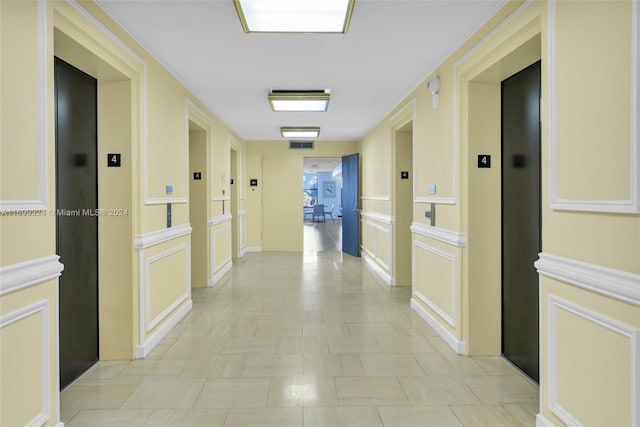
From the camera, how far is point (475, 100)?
3279mm

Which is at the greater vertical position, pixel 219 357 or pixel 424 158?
pixel 424 158

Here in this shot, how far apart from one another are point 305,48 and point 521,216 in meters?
2.20

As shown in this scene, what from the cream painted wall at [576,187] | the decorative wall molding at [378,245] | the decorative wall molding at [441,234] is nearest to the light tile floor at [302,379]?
the cream painted wall at [576,187]

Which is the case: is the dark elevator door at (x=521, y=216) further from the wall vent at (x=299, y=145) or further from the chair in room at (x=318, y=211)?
the chair in room at (x=318, y=211)

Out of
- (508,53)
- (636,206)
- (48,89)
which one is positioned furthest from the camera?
(508,53)

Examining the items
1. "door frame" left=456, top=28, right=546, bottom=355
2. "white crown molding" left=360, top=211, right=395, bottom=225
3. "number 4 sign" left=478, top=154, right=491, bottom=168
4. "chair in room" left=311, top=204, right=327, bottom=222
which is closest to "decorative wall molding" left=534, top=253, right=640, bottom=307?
"door frame" left=456, top=28, right=546, bottom=355

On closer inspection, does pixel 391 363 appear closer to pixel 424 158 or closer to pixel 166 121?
pixel 424 158

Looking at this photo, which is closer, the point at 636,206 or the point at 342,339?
the point at 636,206

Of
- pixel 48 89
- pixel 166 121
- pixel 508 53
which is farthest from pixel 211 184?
pixel 508 53

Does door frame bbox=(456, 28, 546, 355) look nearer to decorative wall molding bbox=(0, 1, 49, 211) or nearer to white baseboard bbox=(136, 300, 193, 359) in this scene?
white baseboard bbox=(136, 300, 193, 359)

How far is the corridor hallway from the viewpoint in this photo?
2.43m

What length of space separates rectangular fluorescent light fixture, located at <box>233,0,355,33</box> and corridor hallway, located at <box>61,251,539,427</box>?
2.46 metres

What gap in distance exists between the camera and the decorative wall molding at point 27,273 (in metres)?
1.77

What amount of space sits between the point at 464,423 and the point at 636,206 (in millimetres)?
1529
